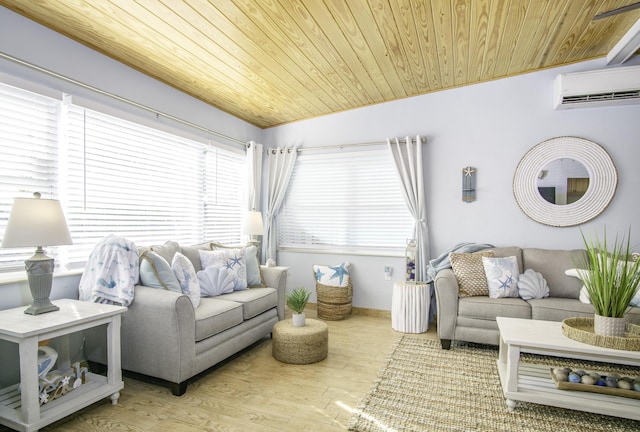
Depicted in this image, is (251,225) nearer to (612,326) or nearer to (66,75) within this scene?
(66,75)

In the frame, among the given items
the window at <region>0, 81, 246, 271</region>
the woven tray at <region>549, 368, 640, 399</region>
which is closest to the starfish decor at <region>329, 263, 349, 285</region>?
the window at <region>0, 81, 246, 271</region>

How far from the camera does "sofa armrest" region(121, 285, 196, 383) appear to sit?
7.70ft

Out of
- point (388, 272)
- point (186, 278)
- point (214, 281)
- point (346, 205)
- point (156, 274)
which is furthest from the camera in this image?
point (346, 205)

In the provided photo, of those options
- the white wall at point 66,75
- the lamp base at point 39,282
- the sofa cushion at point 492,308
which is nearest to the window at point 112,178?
the white wall at point 66,75

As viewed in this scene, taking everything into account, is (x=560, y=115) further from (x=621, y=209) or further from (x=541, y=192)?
(x=621, y=209)

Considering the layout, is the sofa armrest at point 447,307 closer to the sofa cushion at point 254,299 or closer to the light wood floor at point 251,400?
the light wood floor at point 251,400

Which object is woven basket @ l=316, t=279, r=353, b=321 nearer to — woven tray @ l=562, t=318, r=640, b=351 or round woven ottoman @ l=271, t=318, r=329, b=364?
round woven ottoman @ l=271, t=318, r=329, b=364

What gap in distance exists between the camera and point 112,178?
3021 millimetres

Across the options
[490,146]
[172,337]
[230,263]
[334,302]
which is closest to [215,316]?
[172,337]

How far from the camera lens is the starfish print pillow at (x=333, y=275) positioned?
424 cm

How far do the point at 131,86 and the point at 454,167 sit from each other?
11.2 feet

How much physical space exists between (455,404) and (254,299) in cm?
175

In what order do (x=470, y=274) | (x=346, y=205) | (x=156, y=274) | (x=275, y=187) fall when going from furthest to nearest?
1. (x=275, y=187)
2. (x=346, y=205)
3. (x=470, y=274)
4. (x=156, y=274)

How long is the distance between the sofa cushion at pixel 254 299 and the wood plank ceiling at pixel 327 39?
205 cm
